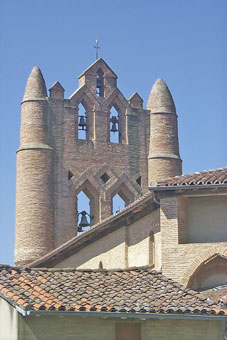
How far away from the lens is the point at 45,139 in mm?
40656

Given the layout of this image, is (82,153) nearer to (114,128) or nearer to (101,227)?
(114,128)

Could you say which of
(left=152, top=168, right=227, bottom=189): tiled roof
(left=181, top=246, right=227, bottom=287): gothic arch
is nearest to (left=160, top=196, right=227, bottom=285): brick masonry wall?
(left=181, top=246, right=227, bottom=287): gothic arch

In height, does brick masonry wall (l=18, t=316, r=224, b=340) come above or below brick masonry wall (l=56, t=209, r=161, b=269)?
below

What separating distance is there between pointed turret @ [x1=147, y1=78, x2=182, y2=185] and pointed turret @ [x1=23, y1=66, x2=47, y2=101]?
439 centimetres

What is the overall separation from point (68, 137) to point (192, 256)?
1627cm

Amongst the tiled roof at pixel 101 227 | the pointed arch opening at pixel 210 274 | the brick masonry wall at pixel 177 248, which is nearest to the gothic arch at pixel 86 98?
the tiled roof at pixel 101 227

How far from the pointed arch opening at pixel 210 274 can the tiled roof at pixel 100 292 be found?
1.01 m

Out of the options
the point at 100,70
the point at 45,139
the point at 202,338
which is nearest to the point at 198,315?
the point at 202,338

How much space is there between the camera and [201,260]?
83.7ft

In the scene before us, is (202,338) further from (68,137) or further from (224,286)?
(68,137)

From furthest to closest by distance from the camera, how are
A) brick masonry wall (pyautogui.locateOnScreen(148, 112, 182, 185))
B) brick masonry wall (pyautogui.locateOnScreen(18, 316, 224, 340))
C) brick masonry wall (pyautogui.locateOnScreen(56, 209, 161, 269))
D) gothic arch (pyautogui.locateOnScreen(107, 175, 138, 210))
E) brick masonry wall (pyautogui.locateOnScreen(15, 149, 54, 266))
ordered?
brick masonry wall (pyautogui.locateOnScreen(148, 112, 182, 185))
gothic arch (pyautogui.locateOnScreen(107, 175, 138, 210))
brick masonry wall (pyautogui.locateOnScreen(15, 149, 54, 266))
brick masonry wall (pyautogui.locateOnScreen(56, 209, 161, 269))
brick masonry wall (pyautogui.locateOnScreen(18, 316, 224, 340))

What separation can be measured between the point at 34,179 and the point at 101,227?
1037 cm

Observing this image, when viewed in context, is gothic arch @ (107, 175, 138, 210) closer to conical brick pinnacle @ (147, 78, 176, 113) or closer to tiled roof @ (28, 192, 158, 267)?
conical brick pinnacle @ (147, 78, 176, 113)

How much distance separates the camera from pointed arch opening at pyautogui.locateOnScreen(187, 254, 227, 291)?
25633 mm
